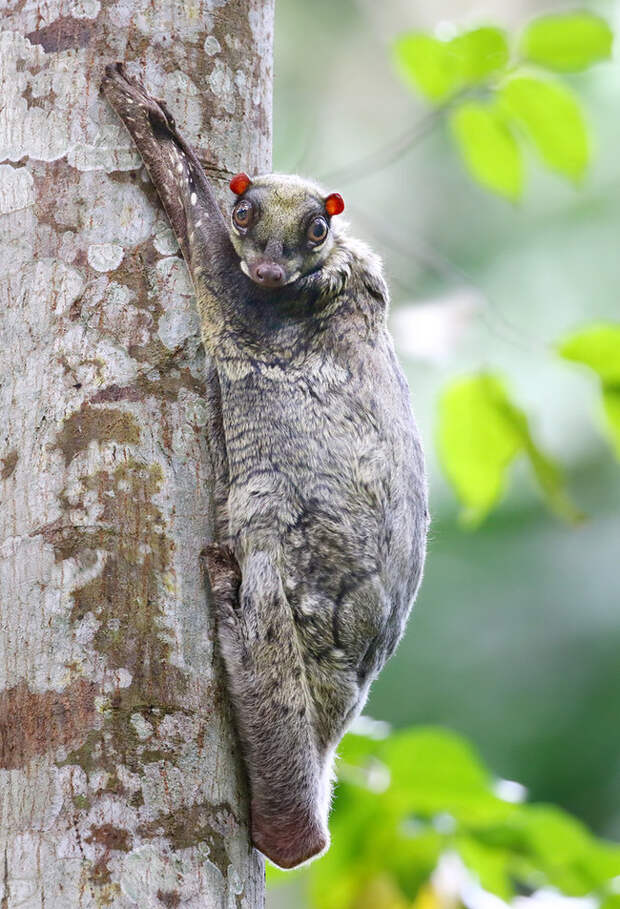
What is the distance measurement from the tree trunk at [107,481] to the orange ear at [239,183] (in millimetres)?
99

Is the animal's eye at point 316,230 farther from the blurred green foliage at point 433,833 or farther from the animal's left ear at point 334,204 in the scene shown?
the blurred green foliage at point 433,833

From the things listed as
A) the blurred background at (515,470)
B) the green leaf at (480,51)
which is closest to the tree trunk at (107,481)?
the green leaf at (480,51)

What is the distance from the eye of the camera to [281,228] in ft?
13.1

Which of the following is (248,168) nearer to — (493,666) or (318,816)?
(318,816)

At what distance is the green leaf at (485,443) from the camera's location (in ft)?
13.9

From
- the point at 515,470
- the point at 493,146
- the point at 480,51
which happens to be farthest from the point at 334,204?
the point at 515,470

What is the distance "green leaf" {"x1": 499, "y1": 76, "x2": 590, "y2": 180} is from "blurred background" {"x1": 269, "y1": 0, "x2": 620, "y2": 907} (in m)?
11.6

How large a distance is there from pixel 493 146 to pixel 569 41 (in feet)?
1.45

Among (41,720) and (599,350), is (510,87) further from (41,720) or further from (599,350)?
(41,720)

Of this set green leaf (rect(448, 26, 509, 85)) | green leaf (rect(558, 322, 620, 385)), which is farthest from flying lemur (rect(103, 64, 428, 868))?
green leaf (rect(448, 26, 509, 85))

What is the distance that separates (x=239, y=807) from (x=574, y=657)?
17064 mm

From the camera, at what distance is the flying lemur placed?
130 inches

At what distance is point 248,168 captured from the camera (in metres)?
3.77

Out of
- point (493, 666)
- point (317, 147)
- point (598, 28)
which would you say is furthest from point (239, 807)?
point (493, 666)
